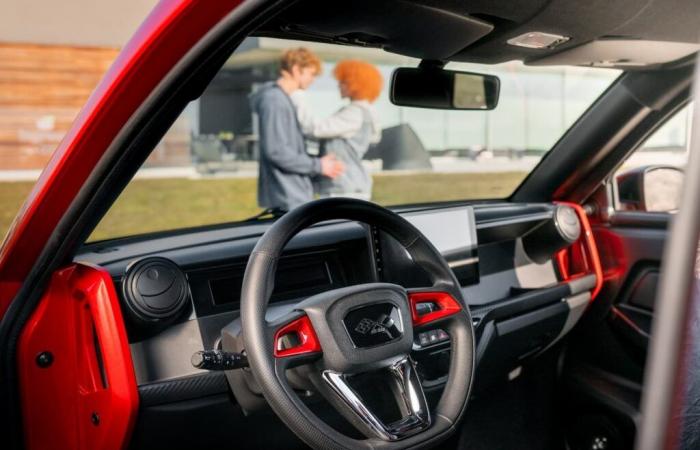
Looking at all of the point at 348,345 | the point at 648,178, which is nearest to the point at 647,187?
the point at 648,178

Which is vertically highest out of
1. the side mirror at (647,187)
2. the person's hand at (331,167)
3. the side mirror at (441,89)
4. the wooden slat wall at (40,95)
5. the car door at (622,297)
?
the wooden slat wall at (40,95)

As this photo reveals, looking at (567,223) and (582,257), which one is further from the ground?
(567,223)

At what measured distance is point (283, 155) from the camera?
4.28m

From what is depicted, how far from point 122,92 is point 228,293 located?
91 cm

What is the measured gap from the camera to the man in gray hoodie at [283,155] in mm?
4277

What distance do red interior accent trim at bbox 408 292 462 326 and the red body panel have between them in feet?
2.77

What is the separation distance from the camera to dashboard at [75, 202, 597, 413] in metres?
1.89

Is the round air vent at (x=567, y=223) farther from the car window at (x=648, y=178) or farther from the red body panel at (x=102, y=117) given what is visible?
the red body panel at (x=102, y=117)

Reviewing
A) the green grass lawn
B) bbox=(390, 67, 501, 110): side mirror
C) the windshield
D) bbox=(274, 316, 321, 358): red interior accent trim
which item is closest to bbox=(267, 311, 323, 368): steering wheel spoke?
bbox=(274, 316, 321, 358): red interior accent trim

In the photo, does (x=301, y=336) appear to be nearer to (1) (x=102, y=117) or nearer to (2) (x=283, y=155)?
(1) (x=102, y=117)

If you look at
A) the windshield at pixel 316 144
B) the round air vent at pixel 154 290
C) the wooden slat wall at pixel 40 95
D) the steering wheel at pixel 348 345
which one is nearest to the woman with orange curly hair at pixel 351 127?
the windshield at pixel 316 144

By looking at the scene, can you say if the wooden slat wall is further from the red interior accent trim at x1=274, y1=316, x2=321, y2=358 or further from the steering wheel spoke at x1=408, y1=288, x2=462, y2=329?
the red interior accent trim at x1=274, y1=316, x2=321, y2=358

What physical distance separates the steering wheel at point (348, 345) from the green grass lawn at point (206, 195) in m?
7.52

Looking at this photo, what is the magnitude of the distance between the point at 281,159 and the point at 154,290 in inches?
97.9
